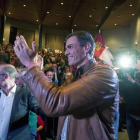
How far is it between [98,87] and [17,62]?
15.7 feet

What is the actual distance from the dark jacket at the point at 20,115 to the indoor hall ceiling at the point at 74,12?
1067 centimetres

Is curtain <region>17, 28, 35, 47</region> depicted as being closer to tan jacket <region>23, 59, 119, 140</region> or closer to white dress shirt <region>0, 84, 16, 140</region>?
white dress shirt <region>0, 84, 16, 140</region>

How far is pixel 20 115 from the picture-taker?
185cm

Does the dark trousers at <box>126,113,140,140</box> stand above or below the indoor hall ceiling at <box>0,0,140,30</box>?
below

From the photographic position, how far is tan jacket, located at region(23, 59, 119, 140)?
817mm

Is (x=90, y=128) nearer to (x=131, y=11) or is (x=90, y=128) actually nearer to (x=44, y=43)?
(x=131, y=11)

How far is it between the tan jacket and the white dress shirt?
1.04 metres

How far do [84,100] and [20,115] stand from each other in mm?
1273

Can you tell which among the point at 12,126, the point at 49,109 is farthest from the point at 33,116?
the point at 49,109

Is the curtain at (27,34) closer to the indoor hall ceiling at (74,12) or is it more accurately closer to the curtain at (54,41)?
the indoor hall ceiling at (74,12)

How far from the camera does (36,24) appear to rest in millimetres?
17375

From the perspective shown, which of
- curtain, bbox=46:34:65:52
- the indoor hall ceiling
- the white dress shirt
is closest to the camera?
the white dress shirt


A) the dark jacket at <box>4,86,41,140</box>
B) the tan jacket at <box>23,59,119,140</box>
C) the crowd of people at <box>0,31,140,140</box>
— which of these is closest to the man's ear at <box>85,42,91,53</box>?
the crowd of people at <box>0,31,140,140</box>

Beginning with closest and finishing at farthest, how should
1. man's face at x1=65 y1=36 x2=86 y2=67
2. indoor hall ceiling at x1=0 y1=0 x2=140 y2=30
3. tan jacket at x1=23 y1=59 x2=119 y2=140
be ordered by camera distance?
tan jacket at x1=23 y1=59 x2=119 y2=140 < man's face at x1=65 y1=36 x2=86 y2=67 < indoor hall ceiling at x1=0 y1=0 x2=140 y2=30
